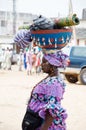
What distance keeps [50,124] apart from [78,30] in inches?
1769

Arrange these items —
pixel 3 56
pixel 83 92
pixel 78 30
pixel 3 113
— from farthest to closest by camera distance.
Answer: pixel 78 30
pixel 3 56
pixel 83 92
pixel 3 113

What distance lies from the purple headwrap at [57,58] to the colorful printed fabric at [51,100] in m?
0.15

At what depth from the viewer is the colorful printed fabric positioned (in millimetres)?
4379

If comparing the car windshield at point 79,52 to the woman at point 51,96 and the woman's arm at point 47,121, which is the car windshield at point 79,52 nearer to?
the woman at point 51,96

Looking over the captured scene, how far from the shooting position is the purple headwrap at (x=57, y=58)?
459 cm

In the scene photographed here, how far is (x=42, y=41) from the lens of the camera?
4641 mm

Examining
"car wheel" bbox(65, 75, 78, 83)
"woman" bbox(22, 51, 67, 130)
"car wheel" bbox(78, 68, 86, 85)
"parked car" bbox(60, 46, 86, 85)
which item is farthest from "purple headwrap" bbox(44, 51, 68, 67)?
"car wheel" bbox(65, 75, 78, 83)

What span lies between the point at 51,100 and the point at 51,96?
0.13 feet

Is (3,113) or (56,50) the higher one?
(56,50)

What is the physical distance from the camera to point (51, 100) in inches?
174

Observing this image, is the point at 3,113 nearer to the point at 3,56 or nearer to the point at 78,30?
the point at 3,56

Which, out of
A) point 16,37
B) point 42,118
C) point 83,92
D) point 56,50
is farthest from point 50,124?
point 83,92

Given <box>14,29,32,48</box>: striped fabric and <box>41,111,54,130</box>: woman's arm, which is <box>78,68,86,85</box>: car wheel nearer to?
<box>14,29,32,48</box>: striped fabric

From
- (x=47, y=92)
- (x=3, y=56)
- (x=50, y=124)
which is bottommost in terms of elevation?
(x=3, y=56)
